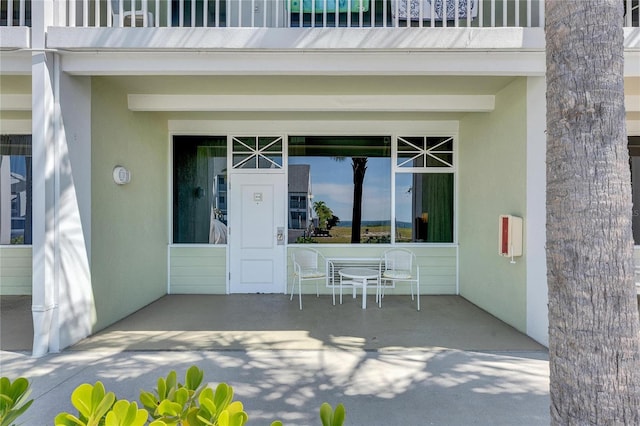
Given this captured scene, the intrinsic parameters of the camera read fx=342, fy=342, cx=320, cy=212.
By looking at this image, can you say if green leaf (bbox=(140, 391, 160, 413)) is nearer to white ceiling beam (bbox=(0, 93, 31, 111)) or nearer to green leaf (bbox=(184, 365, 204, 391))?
green leaf (bbox=(184, 365, 204, 391))

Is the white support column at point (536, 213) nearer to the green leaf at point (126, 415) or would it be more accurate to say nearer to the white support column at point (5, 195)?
the green leaf at point (126, 415)

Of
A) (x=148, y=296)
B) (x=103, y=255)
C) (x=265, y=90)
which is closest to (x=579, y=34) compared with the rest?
Answer: (x=265, y=90)

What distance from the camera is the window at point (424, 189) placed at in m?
5.70

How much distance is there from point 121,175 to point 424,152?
4.49 metres

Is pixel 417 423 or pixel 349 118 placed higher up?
pixel 349 118

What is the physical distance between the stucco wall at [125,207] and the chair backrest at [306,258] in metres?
2.17

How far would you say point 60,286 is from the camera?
3.35 metres

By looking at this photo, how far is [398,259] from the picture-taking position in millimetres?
5445

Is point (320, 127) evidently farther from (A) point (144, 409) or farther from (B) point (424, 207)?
(A) point (144, 409)

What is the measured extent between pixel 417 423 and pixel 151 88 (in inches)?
181

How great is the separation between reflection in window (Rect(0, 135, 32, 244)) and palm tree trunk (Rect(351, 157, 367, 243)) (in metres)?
5.26

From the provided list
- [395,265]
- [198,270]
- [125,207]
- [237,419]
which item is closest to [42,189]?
[125,207]

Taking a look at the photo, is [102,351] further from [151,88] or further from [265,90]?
[265,90]

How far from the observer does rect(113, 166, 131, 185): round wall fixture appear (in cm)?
424
